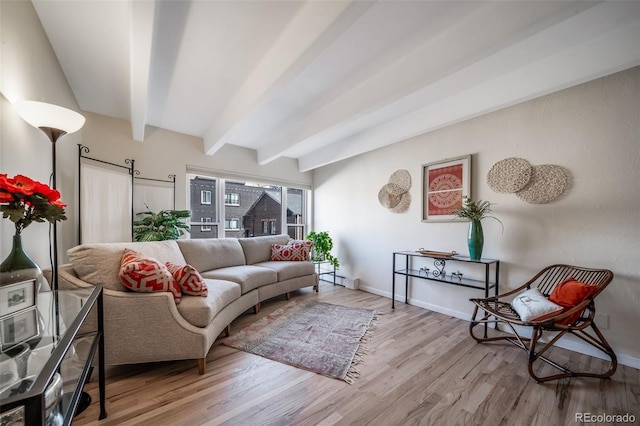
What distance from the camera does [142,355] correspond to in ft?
5.90

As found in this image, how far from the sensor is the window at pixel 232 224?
4363 millimetres

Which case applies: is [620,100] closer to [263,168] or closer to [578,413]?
[578,413]

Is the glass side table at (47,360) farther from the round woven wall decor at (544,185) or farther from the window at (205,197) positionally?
the round woven wall decor at (544,185)

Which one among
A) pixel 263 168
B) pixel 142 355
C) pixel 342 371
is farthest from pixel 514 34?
pixel 263 168

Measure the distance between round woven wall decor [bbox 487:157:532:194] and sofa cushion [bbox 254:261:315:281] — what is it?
265cm

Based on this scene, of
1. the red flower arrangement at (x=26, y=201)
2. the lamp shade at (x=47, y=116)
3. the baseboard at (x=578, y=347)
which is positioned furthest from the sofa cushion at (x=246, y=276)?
the baseboard at (x=578, y=347)

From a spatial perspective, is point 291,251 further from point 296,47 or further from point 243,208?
point 296,47

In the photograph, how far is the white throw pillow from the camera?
1889mm

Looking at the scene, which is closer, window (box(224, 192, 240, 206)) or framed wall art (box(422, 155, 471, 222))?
framed wall art (box(422, 155, 471, 222))

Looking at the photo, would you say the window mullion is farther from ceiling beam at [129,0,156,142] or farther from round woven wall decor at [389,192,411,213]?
round woven wall decor at [389,192,411,213]

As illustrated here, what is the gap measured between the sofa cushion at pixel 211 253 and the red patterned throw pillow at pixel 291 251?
0.54m

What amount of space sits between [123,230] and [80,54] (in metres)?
1.92

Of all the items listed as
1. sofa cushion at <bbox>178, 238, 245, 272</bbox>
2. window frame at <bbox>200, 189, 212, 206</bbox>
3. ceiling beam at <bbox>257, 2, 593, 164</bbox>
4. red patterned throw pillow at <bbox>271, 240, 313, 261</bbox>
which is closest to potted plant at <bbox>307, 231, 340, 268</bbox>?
red patterned throw pillow at <bbox>271, 240, 313, 261</bbox>

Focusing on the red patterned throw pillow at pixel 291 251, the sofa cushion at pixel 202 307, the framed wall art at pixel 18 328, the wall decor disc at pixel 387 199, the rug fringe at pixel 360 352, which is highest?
the wall decor disc at pixel 387 199
